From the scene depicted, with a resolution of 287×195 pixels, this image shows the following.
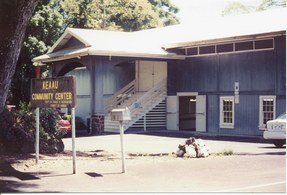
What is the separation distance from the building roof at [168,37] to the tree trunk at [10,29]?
40.7ft

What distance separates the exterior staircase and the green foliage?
11.0 metres

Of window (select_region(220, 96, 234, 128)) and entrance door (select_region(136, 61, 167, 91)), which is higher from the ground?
entrance door (select_region(136, 61, 167, 91))

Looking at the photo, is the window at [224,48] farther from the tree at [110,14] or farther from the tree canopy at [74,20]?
the tree at [110,14]

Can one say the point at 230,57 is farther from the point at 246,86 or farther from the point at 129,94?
the point at 129,94

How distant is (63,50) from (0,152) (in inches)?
681

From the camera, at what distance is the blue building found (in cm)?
2341

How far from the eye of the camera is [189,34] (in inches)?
1137

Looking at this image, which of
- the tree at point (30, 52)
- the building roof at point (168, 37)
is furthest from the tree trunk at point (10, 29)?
the tree at point (30, 52)

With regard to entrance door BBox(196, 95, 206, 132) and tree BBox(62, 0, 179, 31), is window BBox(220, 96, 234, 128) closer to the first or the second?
entrance door BBox(196, 95, 206, 132)

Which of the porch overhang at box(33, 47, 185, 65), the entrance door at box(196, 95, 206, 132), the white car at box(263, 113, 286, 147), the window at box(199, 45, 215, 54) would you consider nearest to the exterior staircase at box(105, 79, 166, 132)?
the porch overhang at box(33, 47, 185, 65)

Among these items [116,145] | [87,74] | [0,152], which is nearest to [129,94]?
[87,74]

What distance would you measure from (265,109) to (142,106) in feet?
24.9

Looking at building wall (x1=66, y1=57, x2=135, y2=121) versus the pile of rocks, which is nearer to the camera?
the pile of rocks

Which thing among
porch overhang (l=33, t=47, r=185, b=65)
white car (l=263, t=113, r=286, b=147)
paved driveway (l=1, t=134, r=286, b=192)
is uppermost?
porch overhang (l=33, t=47, r=185, b=65)
